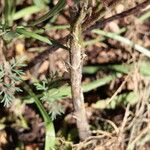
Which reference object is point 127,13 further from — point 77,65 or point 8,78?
point 8,78

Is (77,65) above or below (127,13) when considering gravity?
below

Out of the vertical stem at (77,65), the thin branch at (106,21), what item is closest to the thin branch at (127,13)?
the thin branch at (106,21)

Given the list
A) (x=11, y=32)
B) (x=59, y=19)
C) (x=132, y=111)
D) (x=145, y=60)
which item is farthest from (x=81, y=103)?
A: (x=59, y=19)

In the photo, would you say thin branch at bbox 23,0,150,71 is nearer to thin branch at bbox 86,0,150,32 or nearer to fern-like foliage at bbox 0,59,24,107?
thin branch at bbox 86,0,150,32

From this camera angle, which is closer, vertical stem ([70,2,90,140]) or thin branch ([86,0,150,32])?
vertical stem ([70,2,90,140])

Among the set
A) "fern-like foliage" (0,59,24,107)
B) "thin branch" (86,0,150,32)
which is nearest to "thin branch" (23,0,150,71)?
"thin branch" (86,0,150,32)

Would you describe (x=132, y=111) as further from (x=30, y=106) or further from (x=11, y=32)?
(x=11, y=32)

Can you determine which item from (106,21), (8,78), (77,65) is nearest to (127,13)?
(106,21)

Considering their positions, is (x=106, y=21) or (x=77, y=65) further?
(x=106, y=21)

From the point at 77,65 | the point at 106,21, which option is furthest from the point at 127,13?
the point at 77,65

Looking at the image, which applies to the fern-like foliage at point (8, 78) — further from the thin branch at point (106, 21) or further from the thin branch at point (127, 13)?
the thin branch at point (127, 13)

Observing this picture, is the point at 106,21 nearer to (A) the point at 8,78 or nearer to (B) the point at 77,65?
(B) the point at 77,65
